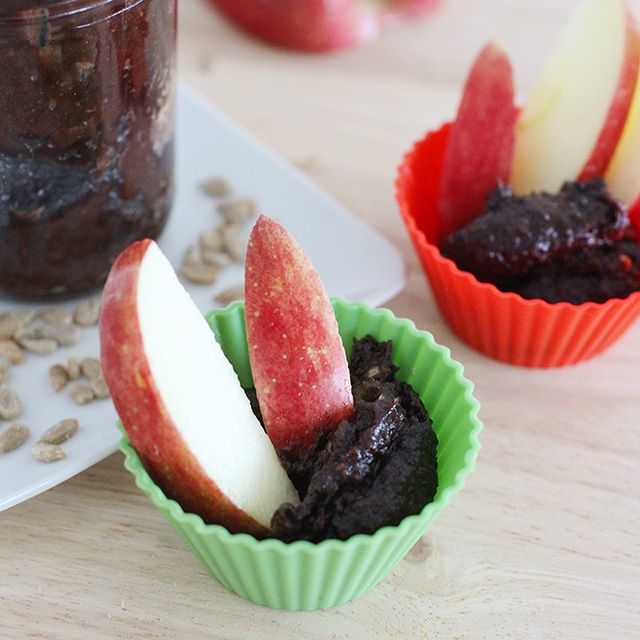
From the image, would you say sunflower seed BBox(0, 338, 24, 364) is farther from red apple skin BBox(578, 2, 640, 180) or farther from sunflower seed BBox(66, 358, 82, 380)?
red apple skin BBox(578, 2, 640, 180)

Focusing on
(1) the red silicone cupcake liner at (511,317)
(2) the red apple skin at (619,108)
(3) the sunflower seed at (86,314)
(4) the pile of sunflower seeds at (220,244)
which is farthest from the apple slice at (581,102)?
(3) the sunflower seed at (86,314)

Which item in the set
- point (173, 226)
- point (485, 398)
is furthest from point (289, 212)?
point (485, 398)

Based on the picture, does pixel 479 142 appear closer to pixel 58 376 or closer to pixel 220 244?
pixel 220 244

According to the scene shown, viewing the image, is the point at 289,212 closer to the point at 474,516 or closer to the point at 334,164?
the point at 334,164

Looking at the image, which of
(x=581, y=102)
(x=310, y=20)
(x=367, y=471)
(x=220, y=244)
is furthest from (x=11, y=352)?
(x=310, y=20)

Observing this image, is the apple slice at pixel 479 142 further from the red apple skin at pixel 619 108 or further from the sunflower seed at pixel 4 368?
the sunflower seed at pixel 4 368

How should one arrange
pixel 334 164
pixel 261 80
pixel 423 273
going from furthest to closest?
pixel 261 80 < pixel 334 164 < pixel 423 273
